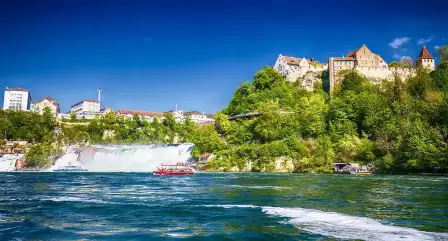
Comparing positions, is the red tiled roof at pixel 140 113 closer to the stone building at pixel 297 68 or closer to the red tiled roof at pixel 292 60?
the stone building at pixel 297 68

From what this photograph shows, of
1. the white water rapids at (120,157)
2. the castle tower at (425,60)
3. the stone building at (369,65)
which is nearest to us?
the white water rapids at (120,157)

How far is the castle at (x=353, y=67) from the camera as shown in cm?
6309

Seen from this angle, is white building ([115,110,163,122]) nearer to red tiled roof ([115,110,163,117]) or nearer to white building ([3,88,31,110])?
red tiled roof ([115,110,163,117])

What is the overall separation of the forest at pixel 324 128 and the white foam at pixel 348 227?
2798 centimetres

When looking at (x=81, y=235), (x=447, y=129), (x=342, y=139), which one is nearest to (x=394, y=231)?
(x=81, y=235)

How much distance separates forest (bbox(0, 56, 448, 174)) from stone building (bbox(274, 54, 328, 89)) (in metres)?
1.81

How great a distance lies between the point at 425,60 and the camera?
67938 mm

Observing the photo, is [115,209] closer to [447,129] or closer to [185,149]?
[447,129]

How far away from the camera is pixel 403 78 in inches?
2442

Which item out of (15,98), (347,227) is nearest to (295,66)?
(347,227)

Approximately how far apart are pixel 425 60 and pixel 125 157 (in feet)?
193

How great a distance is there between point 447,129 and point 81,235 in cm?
3676

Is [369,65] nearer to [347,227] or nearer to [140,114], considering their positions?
[347,227]

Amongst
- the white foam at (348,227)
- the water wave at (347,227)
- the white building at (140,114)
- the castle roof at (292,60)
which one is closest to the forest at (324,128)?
the castle roof at (292,60)
